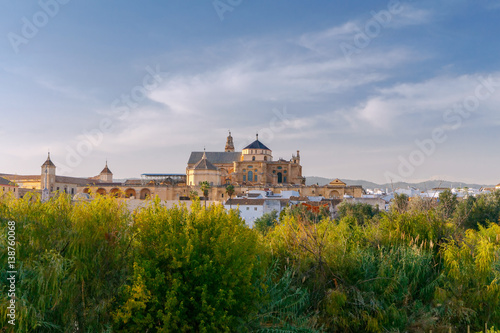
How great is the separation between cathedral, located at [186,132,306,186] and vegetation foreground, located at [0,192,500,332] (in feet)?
145

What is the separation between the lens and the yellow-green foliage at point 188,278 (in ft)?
20.9

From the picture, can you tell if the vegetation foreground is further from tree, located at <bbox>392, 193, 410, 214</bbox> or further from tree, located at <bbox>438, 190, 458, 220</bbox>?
tree, located at <bbox>438, 190, 458, 220</bbox>

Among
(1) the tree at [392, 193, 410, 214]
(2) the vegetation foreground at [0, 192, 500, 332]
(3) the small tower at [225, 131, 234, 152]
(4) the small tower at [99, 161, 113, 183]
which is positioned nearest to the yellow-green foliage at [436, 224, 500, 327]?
(2) the vegetation foreground at [0, 192, 500, 332]

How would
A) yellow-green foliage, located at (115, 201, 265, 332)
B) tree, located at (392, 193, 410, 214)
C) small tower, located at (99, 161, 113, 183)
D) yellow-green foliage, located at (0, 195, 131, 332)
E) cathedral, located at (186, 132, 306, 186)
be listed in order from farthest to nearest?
small tower, located at (99, 161, 113, 183) < cathedral, located at (186, 132, 306, 186) < tree, located at (392, 193, 410, 214) < yellow-green foliage, located at (115, 201, 265, 332) < yellow-green foliage, located at (0, 195, 131, 332)

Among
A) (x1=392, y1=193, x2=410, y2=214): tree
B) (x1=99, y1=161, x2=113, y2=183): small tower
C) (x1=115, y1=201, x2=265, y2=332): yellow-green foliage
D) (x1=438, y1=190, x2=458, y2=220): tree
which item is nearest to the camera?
(x1=115, y1=201, x2=265, y2=332): yellow-green foliage

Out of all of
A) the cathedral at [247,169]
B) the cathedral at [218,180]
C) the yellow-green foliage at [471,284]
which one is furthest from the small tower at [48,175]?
the yellow-green foliage at [471,284]

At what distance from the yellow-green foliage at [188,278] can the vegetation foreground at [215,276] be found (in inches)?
0.9

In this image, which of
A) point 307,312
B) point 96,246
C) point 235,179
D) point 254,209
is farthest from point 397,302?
point 235,179

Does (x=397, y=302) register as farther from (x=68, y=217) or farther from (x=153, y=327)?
(x=68, y=217)

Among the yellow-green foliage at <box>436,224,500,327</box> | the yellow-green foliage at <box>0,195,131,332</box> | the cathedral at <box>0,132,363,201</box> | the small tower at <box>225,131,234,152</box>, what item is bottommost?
the yellow-green foliage at <box>436,224,500,327</box>

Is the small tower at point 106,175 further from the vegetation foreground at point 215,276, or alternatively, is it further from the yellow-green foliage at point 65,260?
the yellow-green foliage at point 65,260

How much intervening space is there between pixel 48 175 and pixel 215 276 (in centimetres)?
5414

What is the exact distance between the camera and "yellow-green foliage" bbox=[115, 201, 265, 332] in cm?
636

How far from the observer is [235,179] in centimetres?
5712
